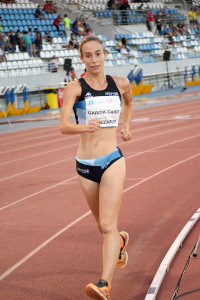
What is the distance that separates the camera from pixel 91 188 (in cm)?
468

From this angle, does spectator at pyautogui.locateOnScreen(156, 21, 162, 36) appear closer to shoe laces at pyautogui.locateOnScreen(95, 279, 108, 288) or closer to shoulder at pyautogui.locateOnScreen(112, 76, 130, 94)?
shoulder at pyautogui.locateOnScreen(112, 76, 130, 94)

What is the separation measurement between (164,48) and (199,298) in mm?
39943

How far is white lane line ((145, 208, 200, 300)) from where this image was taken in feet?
14.3

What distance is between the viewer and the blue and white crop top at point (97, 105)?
182 inches

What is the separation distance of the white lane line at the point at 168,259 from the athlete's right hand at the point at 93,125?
50.9 inches

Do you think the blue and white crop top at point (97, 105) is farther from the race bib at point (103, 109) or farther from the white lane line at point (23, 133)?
the white lane line at point (23, 133)

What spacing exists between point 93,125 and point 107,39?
35.6 m

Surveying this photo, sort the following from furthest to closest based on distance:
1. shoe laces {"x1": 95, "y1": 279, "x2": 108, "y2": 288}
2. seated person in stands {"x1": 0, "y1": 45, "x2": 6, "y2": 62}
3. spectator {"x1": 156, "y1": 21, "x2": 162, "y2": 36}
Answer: spectator {"x1": 156, "y1": 21, "x2": 162, "y2": 36}
seated person in stands {"x1": 0, "y1": 45, "x2": 6, "y2": 62}
shoe laces {"x1": 95, "y1": 279, "x2": 108, "y2": 288}

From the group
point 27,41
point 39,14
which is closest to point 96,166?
point 27,41

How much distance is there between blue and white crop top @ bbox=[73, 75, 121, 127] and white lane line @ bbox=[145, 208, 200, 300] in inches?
50.3

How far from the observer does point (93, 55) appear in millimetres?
4598

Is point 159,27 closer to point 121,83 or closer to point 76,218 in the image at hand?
point 76,218

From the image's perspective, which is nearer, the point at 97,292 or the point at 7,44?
the point at 97,292

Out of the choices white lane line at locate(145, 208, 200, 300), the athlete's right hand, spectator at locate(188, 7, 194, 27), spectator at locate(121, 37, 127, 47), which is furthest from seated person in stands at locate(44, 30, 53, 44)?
the athlete's right hand
